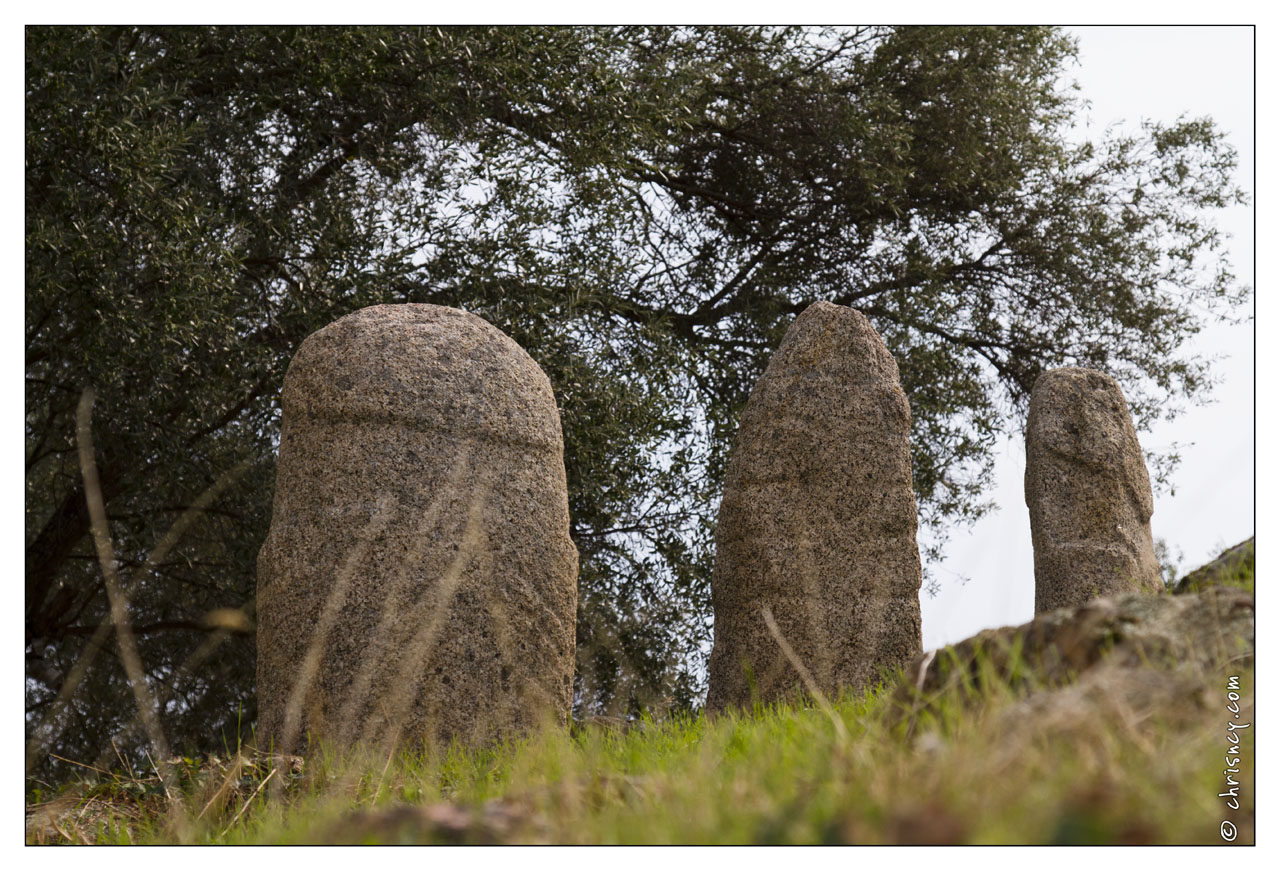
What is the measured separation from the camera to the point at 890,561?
23.0ft

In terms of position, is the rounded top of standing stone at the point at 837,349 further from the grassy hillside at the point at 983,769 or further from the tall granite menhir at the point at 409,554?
the grassy hillside at the point at 983,769

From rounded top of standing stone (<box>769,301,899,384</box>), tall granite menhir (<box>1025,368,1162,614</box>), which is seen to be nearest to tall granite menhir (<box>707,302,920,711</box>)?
rounded top of standing stone (<box>769,301,899,384</box>)

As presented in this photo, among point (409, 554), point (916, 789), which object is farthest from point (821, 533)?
point (916, 789)

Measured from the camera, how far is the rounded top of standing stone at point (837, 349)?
7316 millimetres

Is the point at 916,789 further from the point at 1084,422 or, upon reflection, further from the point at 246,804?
the point at 1084,422

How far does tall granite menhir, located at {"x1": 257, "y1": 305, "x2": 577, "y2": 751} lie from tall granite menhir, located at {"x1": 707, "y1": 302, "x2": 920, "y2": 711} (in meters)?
1.37

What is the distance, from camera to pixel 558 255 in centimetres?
982

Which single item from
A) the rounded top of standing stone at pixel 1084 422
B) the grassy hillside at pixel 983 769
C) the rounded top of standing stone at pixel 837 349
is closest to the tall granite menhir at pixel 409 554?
the grassy hillside at pixel 983 769

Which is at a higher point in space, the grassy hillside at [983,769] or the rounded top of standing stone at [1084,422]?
the rounded top of standing stone at [1084,422]

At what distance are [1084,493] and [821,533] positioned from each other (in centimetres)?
289

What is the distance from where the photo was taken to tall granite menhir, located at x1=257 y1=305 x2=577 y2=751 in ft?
18.7

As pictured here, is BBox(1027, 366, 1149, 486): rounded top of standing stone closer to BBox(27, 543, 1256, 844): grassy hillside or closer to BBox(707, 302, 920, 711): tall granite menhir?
BBox(707, 302, 920, 711): tall granite menhir

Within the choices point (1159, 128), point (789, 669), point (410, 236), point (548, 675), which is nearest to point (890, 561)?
point (789, 669)

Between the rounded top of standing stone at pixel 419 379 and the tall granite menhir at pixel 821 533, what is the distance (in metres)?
1.52
